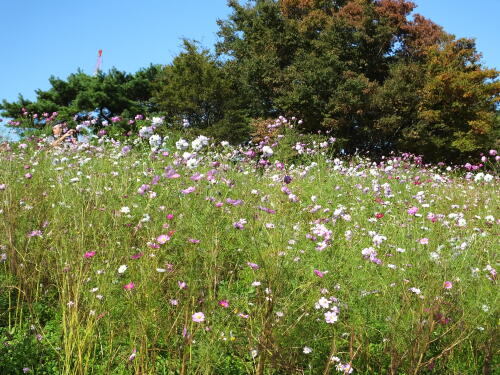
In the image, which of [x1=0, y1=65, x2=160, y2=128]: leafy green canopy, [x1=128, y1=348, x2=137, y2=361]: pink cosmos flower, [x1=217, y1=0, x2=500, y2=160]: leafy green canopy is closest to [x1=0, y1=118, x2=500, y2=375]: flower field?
[x1=128, y1=348, x2=137, y2=361]: pink cosmos flower

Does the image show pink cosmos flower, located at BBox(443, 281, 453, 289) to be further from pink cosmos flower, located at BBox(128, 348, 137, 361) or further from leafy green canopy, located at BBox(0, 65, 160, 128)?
leafy green canopy, located at BBox(0, 65, 160, 128)

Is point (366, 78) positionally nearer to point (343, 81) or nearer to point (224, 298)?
point (343, 81)

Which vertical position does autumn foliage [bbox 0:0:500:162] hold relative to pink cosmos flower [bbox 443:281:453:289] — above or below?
above

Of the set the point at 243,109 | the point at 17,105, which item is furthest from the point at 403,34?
the point at 17,105

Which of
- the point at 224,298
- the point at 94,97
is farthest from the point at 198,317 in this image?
the point at 94,97

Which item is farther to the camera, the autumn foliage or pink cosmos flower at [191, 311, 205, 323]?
the autumn foliage

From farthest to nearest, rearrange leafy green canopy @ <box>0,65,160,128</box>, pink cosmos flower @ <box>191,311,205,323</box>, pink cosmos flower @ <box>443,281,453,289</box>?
leafy green canopy @ <box>0,65,160,128</box>, pink cosmos flower @ <box>443,281,453,289</box>, pink cosmos flower @ <box>191,311,205,323</box>

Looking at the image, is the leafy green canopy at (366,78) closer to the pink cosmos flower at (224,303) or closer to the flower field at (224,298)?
the flower field at (224,298)

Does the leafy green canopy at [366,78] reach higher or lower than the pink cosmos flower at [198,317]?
higher

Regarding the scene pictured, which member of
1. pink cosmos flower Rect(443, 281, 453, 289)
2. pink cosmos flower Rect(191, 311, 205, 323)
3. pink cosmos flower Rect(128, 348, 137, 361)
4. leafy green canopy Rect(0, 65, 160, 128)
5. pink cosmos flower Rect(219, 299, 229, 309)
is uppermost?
leafy green canopy Rect(0, 65, 160, 128)

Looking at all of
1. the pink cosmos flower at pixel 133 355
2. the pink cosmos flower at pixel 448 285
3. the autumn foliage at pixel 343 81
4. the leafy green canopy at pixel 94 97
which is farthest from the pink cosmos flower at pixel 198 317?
the leafy green canopy at pixel 94 97

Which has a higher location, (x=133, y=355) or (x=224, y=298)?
(x=224, y=298)

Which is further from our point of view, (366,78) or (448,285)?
(366,78)

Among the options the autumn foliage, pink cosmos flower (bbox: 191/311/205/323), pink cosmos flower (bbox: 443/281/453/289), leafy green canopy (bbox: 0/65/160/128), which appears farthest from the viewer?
leafy green canopy (bbox: 0/65/160/128)
